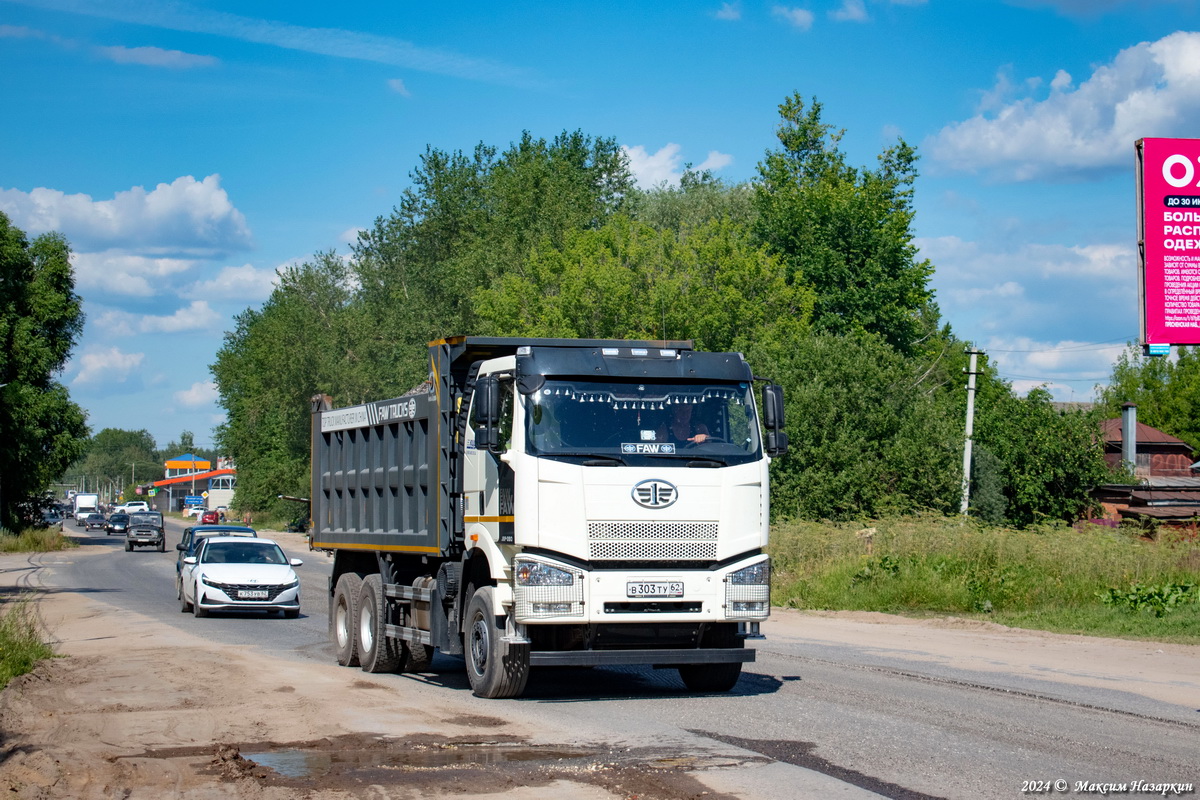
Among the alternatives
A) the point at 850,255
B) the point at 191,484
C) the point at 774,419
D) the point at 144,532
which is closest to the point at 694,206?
the point at 850,255

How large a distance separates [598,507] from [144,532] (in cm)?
5772

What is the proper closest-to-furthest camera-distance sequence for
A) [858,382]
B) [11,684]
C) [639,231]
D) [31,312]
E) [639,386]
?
[639,386], [11,684], [858,382], [639,231], [31,312]

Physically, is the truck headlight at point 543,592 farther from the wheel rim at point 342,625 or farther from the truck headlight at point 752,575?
the wheel rim at point 342,625

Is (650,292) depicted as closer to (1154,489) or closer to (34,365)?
(1154,489)

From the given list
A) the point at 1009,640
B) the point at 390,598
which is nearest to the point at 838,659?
the point at 1009,640

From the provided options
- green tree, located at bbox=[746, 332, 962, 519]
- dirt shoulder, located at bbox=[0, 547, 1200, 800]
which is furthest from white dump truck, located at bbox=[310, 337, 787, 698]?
green tree, located at bbox=[746, 332, 962, 519]

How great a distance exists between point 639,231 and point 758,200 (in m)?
9.72

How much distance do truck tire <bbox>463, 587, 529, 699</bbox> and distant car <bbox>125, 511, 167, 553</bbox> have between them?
55.6 m

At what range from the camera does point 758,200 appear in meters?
62.8

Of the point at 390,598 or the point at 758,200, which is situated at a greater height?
the point at 758,200

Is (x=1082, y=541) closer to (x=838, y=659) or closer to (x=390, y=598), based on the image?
(x=838, y=659)

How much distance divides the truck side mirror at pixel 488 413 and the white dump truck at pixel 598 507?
0.02 metres

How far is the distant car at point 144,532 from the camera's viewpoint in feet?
207

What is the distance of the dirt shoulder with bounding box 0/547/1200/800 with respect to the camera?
7.83m
